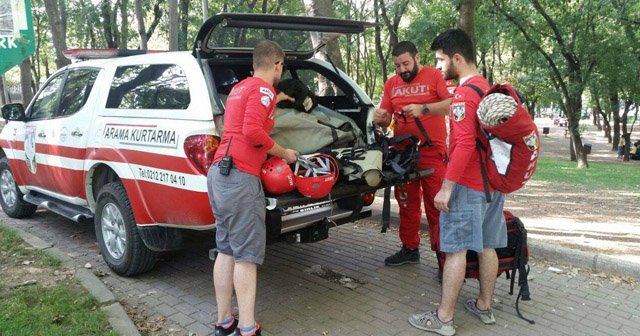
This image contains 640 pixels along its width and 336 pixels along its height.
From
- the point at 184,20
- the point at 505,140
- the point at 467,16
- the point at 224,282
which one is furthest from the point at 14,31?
the point at 184,20

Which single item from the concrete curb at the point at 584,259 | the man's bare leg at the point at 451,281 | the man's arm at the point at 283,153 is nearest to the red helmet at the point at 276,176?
the man's arm at the point at 283,153

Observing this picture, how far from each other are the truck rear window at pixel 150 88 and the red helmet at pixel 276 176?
0.92 metres

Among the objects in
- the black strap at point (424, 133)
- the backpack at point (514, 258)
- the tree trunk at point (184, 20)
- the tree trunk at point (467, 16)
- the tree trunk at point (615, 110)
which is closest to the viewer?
the backpack at point (514, 258)

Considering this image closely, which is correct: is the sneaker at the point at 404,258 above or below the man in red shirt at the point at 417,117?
below

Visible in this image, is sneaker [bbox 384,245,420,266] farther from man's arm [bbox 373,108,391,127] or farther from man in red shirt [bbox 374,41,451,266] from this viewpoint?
man's arm [bbox 373,108,391,127]

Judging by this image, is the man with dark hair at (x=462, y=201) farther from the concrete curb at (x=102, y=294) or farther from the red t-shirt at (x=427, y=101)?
the concrete curb at (x=102, y=294)

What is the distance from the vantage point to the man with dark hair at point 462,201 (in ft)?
10.5

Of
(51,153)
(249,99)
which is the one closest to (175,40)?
(51,153)

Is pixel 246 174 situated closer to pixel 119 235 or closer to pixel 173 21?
pixel 119 235

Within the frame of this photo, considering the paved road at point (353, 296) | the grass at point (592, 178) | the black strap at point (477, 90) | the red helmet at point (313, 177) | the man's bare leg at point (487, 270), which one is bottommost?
the grass at point (592, 178)

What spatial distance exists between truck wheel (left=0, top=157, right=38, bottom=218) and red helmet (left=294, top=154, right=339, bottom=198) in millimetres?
4562

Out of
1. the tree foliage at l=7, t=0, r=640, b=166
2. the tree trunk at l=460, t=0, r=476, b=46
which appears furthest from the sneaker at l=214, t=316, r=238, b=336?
the tree foliage at l=7, t=0, r=640, b=166

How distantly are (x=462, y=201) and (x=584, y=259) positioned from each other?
208 cm

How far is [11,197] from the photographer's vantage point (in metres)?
6.54
